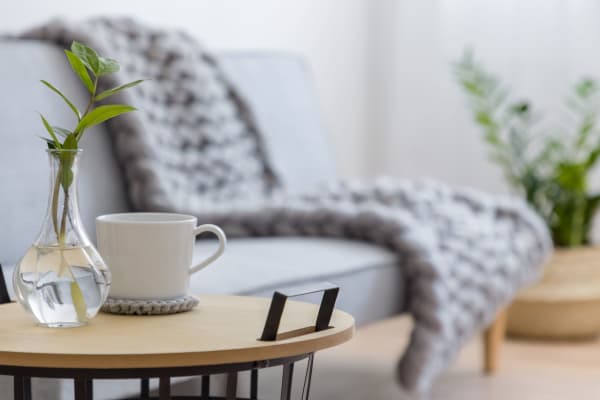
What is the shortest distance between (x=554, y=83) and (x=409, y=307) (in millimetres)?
1538

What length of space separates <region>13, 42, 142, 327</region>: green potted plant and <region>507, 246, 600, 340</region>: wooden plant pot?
2.01 m

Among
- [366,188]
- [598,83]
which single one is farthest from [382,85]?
[366,188]

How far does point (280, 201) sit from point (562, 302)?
0.98 metres

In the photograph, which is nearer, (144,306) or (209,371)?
(209,371)

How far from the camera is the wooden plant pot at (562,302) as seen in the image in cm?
281

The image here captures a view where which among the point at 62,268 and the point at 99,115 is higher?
the point at 99,115

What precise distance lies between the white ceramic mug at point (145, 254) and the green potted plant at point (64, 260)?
5 cm

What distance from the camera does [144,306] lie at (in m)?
1.04

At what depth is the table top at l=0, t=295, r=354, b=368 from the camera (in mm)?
842

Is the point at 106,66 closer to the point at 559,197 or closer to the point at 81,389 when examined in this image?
the point at 81,389

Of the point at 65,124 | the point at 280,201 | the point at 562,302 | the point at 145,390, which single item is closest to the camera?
the point at 145,390

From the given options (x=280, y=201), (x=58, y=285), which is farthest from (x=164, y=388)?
(x=280, y=201)

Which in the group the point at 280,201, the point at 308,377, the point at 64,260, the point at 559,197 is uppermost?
the point at 64,260

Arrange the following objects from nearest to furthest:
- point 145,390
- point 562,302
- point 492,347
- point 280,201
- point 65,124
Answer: point 145,390 → point 65,124 → point 280,201 → point 492,347 → point 562,302
